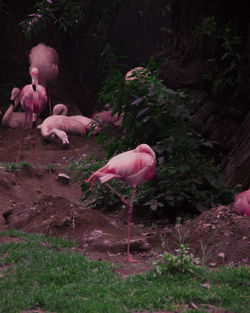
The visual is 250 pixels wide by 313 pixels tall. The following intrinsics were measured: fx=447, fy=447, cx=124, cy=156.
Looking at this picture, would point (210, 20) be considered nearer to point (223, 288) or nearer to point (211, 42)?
point (211, 42)

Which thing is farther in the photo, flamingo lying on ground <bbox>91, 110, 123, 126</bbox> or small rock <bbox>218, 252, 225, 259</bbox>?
flamingo lying on ground <bbox>91, 110, 123, 126</bbox>

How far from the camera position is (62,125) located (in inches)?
429

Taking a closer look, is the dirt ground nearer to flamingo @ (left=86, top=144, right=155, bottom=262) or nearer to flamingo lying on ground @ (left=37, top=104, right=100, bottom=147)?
A: flamingo @ (left=86, top=144, right=155, bottom=262)

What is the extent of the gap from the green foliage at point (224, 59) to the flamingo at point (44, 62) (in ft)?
17.8

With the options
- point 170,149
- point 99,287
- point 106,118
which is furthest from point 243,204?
point 106,118

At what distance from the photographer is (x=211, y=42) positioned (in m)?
6.76

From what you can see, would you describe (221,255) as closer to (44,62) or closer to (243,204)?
(243,204)

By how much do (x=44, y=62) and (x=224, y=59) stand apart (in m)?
5.78

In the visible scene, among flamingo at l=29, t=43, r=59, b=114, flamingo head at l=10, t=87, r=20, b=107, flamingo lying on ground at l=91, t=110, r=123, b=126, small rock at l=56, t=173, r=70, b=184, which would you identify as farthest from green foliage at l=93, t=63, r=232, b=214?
flamingo at l=29, t=43, r=59, b=114

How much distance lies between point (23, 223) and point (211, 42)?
383cm

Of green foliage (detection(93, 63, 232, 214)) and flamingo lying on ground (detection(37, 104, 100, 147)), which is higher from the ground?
green foliage (detection(93, 63, 232, 214))

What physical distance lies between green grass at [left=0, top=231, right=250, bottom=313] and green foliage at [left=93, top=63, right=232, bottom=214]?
173cm

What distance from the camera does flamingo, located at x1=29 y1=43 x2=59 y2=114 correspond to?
37.0ft

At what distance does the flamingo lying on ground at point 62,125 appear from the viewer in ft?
34.1
